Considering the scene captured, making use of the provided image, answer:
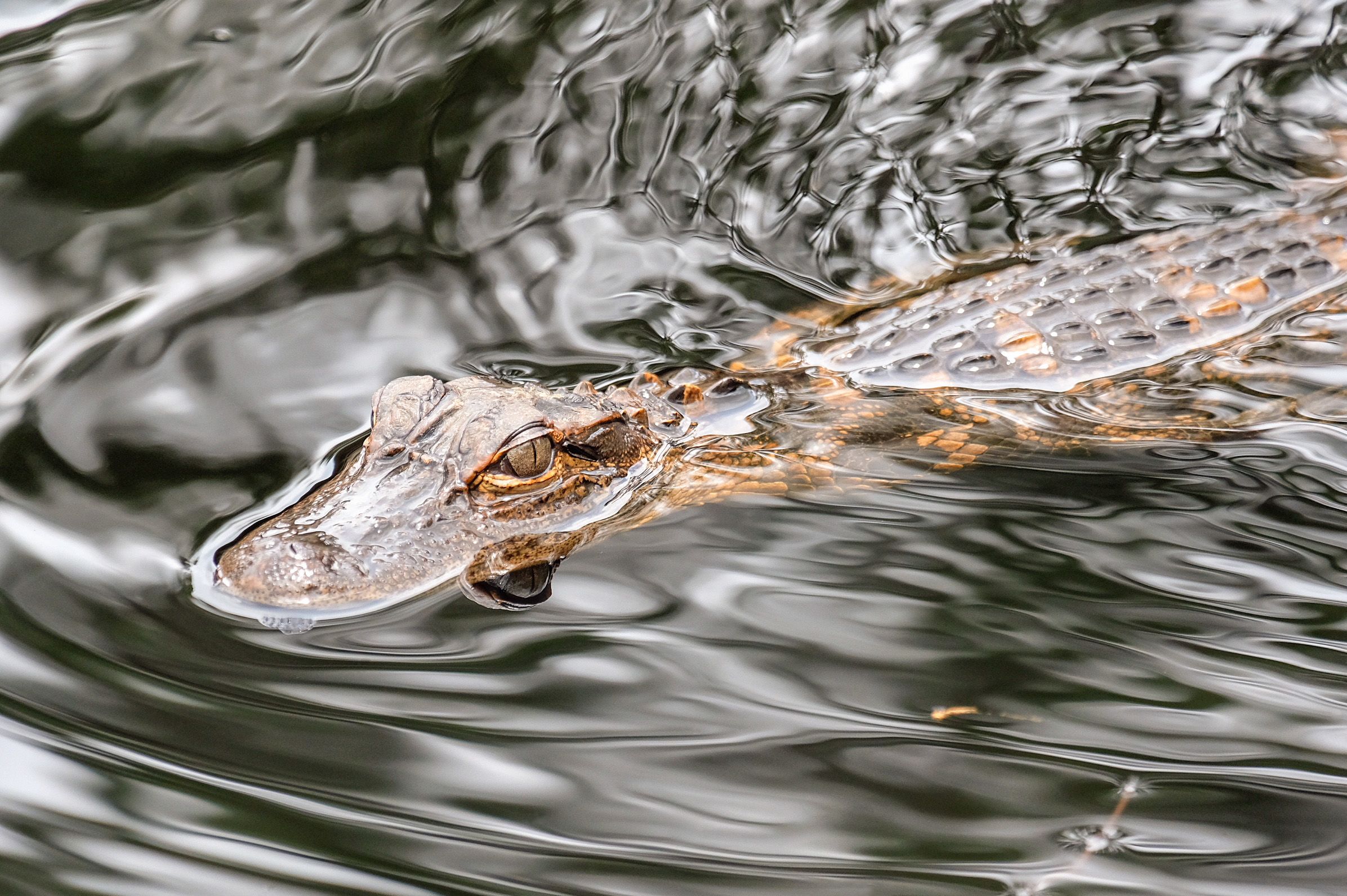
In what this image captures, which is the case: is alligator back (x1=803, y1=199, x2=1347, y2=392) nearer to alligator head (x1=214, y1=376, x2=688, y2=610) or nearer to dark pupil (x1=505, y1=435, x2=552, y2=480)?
alligator head (x1=214, y1=376, x2=688, y2=610)

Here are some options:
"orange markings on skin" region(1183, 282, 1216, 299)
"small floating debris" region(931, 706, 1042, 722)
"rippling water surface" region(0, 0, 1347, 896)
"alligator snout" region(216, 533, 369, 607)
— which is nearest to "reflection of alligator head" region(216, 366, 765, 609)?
"alligator snout" region(216, 533, 369, 607)

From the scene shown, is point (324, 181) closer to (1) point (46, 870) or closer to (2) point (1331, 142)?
(1) point (46, 870)

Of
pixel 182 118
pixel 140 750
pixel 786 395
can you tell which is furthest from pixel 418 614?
pixel 182 118

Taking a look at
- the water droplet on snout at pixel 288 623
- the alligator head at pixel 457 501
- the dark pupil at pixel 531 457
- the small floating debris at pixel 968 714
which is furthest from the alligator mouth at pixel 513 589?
the small floating debris at pixel 968 714

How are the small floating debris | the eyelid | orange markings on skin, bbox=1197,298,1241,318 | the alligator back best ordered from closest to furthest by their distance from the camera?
the small floating debris < the eyelid < the alligator back < orange markings on skin, bbox=1197,298,1241,318

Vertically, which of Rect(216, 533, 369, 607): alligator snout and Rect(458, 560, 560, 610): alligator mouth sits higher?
Rect(216, 533, 369, 607): alligator snout

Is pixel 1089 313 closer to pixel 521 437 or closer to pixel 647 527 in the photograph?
pixel 647 527
